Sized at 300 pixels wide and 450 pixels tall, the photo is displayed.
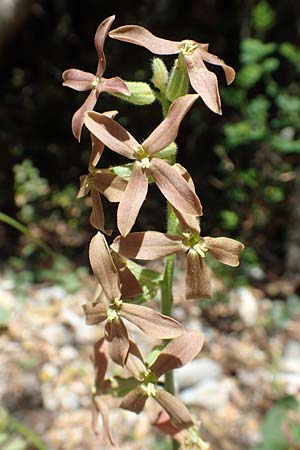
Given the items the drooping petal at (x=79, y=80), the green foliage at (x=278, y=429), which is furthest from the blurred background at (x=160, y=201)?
the drooping petal at (x=79, y=80)

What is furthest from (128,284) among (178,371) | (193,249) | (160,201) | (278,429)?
(160,201)

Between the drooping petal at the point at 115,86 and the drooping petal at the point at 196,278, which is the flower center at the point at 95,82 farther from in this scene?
the drooping petal at the point at 196,278

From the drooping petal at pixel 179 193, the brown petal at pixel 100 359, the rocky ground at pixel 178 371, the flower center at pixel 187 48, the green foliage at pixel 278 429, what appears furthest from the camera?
the rocky ground at pixel 178 371

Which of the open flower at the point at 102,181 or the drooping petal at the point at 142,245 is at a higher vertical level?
the open flower at the point at 102,181

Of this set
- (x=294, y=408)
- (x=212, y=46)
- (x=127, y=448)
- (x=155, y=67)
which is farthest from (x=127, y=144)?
(x=212, y=46)

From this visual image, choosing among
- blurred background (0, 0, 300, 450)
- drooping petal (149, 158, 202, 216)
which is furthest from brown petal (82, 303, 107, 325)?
blurred background (0, 0, 300, 450)

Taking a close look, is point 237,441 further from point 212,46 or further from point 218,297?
point 212,46

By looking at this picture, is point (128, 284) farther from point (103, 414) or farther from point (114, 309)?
point (103, 414)
